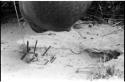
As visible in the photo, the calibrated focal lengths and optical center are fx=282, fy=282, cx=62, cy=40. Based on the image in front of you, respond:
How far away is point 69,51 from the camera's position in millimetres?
3115

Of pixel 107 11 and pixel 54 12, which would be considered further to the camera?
pixel 107 11

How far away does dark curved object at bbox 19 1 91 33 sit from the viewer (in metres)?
0.47

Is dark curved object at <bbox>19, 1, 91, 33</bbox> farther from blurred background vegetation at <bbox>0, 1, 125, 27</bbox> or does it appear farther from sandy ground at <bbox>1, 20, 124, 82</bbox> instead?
blurred background vegetation at <bbox>0, 1, 125, 27</bbox>

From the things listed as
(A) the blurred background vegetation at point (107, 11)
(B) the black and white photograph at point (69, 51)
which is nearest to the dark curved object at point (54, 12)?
(B) the black and white photograph at point (69, 51)

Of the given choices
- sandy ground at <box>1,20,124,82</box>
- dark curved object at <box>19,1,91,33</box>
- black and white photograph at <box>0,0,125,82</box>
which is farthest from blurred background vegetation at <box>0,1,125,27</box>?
dark curved object at <box>19,1,91,33</box>

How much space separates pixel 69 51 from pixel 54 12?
2638 mm

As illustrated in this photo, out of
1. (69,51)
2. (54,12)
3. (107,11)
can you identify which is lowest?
(69,51)

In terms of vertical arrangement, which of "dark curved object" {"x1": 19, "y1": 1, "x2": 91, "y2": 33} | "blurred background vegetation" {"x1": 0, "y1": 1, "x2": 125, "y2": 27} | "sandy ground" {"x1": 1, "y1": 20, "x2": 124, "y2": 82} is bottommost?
"sandy ground" {"x1": 1, "y1": 20, "x2": 124, "y2": 82}

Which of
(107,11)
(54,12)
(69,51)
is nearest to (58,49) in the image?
(69,51)

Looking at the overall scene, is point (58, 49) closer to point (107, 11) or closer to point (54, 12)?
point (107, 11)

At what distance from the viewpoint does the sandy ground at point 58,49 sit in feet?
8.91

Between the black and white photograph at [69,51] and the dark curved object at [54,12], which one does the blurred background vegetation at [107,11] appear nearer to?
the black and white photograph at [69,51]

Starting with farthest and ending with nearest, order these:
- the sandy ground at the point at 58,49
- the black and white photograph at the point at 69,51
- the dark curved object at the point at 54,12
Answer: the sandy ground at the point at 58,49 < the black and white photograph at the point at 69,51 < the dark curved object at the point at 54,12

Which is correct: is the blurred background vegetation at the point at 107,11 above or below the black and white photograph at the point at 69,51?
above
